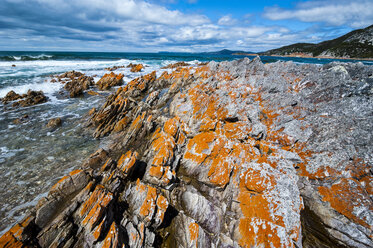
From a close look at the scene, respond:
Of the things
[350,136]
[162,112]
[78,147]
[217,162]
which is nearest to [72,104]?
[78,147]

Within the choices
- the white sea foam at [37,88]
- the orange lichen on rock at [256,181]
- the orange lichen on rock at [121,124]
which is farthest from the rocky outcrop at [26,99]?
the orange lichen on rock at [256,181]

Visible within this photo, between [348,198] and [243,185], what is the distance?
452 centimetres

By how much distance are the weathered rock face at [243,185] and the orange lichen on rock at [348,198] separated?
1.3 inches

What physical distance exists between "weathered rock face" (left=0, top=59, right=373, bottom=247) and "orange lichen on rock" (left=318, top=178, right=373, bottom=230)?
34 millimetres

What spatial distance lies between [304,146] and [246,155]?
3903mm

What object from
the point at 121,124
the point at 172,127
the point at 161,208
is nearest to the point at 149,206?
the point at 161,208

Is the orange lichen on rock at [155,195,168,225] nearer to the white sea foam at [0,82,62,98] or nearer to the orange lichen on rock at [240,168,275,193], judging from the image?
the orange lichen on rock at [240,168,275,193]

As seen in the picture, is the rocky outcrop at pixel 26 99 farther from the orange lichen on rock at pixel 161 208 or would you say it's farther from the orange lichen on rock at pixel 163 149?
the orange lichen on rock at pixel 161 208

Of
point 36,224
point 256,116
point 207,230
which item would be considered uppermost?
point 256,116

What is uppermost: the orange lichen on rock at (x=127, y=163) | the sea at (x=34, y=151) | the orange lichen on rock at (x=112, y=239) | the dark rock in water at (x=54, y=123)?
the orange lichen on rock at (x=127, y=163)

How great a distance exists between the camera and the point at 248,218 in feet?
22.1

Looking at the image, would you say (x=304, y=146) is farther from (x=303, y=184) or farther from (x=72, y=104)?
(x=72, y=104)

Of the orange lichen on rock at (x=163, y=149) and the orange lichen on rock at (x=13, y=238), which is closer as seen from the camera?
the orange lichen on rock at (x=13, y=238)

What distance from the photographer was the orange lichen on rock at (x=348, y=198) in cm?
655
